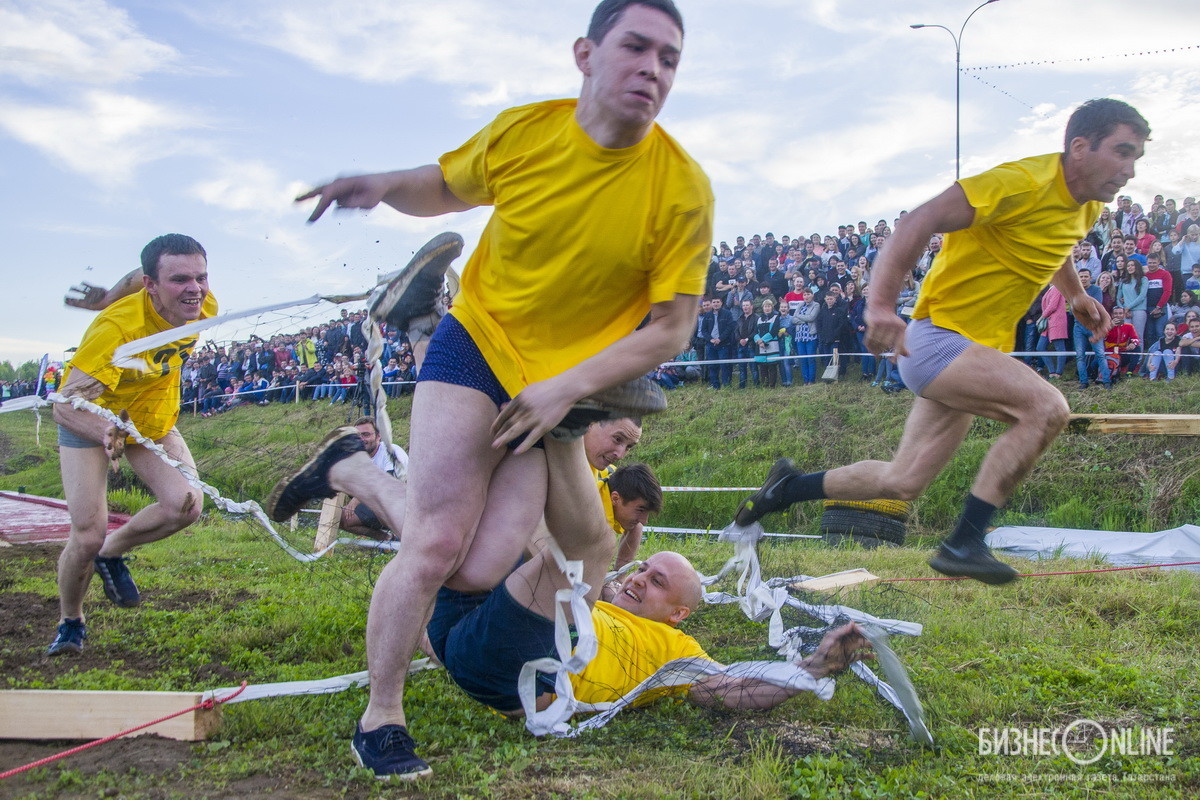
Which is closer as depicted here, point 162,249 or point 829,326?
point 162,249

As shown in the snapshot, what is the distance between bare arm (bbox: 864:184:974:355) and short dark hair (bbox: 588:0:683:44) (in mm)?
1445

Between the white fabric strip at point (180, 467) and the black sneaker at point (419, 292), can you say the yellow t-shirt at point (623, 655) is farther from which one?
the white fabric strip at point (180, 467)

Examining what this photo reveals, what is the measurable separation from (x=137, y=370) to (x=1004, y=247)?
13.8ft

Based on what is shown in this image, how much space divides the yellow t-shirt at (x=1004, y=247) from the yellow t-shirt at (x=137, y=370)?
3707 millimetres

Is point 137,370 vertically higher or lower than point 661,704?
higher

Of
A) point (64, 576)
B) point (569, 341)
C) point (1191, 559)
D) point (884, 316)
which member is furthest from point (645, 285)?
point (1191, 559)

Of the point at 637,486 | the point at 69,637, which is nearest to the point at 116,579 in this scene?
the point at 69,637

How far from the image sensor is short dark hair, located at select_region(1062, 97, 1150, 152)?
378 centimetres

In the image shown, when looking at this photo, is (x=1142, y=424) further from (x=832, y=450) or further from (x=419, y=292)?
(x=419, y=292)

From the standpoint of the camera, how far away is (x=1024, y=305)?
4.06 m

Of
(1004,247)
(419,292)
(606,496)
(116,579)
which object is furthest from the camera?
(606,496)

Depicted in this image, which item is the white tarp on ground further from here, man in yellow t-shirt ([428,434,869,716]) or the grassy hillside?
man in yellow t-shirt ([428,434,869,716])

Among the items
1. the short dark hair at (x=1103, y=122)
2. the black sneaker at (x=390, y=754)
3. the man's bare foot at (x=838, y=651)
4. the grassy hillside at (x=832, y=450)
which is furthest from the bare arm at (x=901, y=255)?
the grassy hillside at (x=832, y=450)

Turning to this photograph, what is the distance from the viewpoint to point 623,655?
12.2 ft
